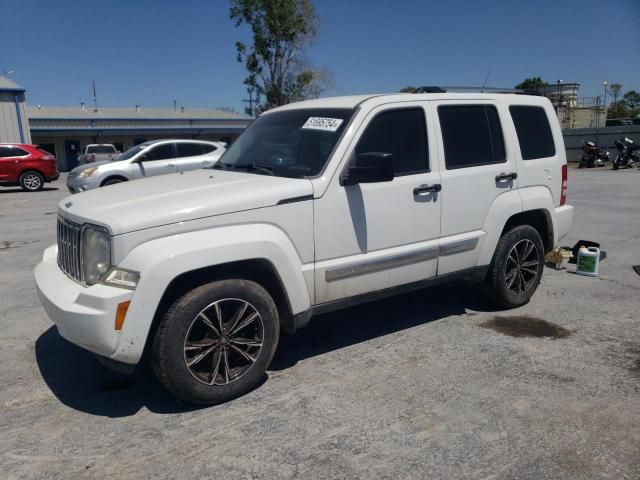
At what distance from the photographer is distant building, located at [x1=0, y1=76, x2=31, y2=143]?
100 feet

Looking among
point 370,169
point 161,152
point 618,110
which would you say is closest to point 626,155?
point 161,152

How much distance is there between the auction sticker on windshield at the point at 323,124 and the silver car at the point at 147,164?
29.7 ft

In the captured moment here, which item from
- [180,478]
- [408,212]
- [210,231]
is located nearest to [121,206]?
[210,231]

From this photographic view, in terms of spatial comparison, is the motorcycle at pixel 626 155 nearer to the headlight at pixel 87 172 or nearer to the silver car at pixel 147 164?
the silver car at pixel 147 164

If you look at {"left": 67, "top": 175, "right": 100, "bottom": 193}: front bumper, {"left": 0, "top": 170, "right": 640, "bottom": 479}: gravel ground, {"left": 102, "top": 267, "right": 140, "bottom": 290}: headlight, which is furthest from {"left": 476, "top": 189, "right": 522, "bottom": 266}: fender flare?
{"left": 67, "top": 175, "right": 100, "bottom": 193}: front bumper

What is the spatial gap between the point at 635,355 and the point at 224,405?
10.6 ft

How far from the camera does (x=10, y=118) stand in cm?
3092

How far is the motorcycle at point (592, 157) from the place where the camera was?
26688 mm

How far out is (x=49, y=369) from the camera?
412cm

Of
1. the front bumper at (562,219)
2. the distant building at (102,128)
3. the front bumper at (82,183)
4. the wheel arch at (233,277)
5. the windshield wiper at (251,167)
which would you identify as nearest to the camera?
the wheel arch at (233,277)

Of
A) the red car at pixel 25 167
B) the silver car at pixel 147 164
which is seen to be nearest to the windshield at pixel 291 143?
the silver car at pixel 147 164

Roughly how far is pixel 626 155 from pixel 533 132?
22676 mm

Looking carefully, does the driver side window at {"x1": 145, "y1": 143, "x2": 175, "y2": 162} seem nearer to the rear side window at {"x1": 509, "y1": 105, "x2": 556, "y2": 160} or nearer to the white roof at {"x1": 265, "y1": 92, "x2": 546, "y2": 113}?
the white roof at {"x1": 265, "y1": 92, "x2": 546, "y2": 113}

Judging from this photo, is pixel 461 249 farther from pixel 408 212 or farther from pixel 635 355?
pixel 635 355
